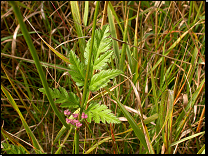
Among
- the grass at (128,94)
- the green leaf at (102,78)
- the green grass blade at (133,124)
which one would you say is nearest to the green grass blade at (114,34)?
the grass at (128,94)

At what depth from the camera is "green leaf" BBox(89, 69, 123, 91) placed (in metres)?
0.69

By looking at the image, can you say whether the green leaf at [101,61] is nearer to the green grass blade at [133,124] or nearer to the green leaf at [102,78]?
the green leaf at [102,78]

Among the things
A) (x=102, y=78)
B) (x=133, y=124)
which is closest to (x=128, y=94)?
(x=133, y=124)

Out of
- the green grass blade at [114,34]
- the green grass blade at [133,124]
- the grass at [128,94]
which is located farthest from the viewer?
the green grass blade at [114,34]

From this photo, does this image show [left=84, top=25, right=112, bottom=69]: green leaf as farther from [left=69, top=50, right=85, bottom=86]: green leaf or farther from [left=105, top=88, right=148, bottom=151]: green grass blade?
[left=105, top=88, right=148, bottom=151]: green grass blade

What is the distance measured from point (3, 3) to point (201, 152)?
6.01 ft

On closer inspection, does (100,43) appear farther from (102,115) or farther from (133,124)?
(133,124)

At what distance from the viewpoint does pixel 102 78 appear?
2.31 ft

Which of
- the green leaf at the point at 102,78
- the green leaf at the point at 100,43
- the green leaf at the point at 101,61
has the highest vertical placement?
the green leaf at the point at 100,43

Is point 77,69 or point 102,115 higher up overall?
point 77,69

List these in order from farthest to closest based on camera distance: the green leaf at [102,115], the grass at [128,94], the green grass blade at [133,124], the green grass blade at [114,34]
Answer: the green grass blade at [114,34], the grass at [128,94], the green grass blade at [133,124], the green leaf at [102,115]

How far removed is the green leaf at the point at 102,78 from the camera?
69 cm

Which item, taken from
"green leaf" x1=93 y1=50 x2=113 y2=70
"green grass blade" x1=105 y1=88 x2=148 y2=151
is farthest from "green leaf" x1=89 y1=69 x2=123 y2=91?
"green grass blade" x1=105 y1=88 x2=148 y2=151

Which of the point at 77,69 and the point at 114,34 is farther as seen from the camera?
the point at 114,34
